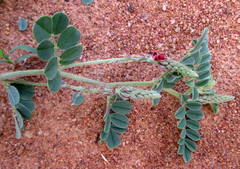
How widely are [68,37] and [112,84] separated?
25.3 inches

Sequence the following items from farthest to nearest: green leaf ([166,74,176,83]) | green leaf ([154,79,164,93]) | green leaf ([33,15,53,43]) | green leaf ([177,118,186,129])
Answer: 1. green leaf ([177,118,186,129])
2. green leaf ([154,79,164,93])
3. green leaf ([166,74,176,83])
4. green leaf ([33,15,53,43])

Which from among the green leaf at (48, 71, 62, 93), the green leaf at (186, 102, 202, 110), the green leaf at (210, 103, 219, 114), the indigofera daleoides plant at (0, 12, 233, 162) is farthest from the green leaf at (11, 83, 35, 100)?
the green leaf at (210, 103, 219, 114)

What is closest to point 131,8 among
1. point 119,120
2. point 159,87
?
point 159,87

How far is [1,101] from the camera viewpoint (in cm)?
210

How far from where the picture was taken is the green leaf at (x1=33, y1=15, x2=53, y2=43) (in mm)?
1357

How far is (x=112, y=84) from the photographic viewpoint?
1951 millimetres

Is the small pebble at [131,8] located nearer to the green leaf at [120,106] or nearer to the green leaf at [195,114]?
the green leaf at [120,106]

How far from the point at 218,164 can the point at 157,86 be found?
50.4 inches

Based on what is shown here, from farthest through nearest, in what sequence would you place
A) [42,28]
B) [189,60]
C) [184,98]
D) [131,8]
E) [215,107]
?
1. [131,8]
2. [215,107]
3. [184,98]
4. [189,60]
5. [42,28]

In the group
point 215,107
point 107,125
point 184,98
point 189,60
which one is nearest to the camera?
point 189,60

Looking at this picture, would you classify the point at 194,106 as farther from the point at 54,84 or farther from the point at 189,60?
the point at 54,84

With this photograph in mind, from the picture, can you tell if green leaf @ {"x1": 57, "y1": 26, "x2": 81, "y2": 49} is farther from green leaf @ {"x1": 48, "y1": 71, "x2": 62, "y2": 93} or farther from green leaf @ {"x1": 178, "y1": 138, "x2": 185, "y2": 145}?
green leaf @ {"x1": 178, "y1": 138, "x2": 185, "y2": 145}

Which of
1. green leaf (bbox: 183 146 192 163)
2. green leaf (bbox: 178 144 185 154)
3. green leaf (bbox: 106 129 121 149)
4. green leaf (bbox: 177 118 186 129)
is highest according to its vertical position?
green leaf (bbox: 177 118 186 129)

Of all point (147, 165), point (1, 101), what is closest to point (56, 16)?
point (1, 101)
